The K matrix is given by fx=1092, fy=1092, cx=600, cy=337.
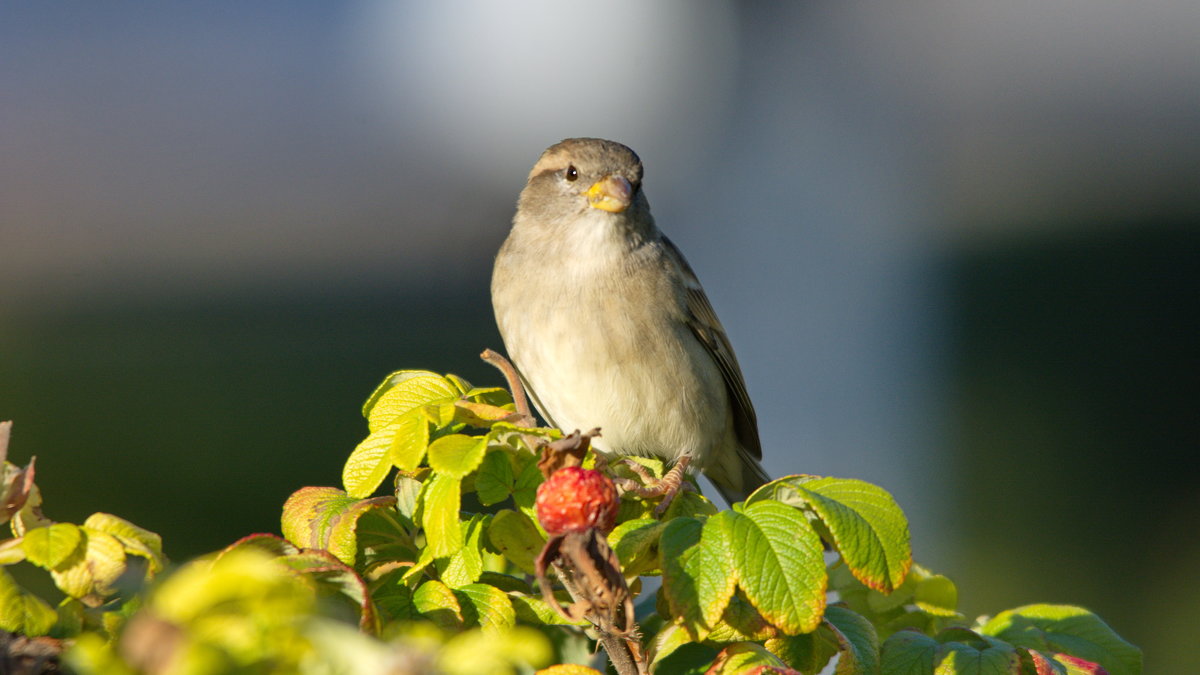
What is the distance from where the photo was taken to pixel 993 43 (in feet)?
23.8

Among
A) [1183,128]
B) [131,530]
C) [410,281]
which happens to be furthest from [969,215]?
[131,530]

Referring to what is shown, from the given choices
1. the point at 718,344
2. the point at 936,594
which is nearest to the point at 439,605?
the point at 936,594

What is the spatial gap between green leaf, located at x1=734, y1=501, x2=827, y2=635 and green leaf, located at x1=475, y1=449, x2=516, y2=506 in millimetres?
254

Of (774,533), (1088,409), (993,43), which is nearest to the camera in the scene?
(774,533)

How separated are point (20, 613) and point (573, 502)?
0.42m

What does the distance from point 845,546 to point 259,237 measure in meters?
4.84

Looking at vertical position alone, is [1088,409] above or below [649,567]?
below

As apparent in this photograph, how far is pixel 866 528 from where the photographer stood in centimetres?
102

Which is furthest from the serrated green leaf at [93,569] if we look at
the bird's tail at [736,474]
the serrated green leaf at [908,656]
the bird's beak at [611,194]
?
the bird's tail at [736,474]

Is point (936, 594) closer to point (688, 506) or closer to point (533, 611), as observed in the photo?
point (688, 506)

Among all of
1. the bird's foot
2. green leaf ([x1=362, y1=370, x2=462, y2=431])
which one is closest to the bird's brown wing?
the bird's foot

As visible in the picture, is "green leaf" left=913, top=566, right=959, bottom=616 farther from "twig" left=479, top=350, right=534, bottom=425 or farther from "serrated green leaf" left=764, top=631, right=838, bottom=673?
"twig" left=479, top=350, right=534, bottom=425

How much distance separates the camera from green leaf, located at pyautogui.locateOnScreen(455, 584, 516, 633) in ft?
3.27

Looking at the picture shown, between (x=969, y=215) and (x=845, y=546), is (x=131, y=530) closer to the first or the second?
(x=845, y=546)
